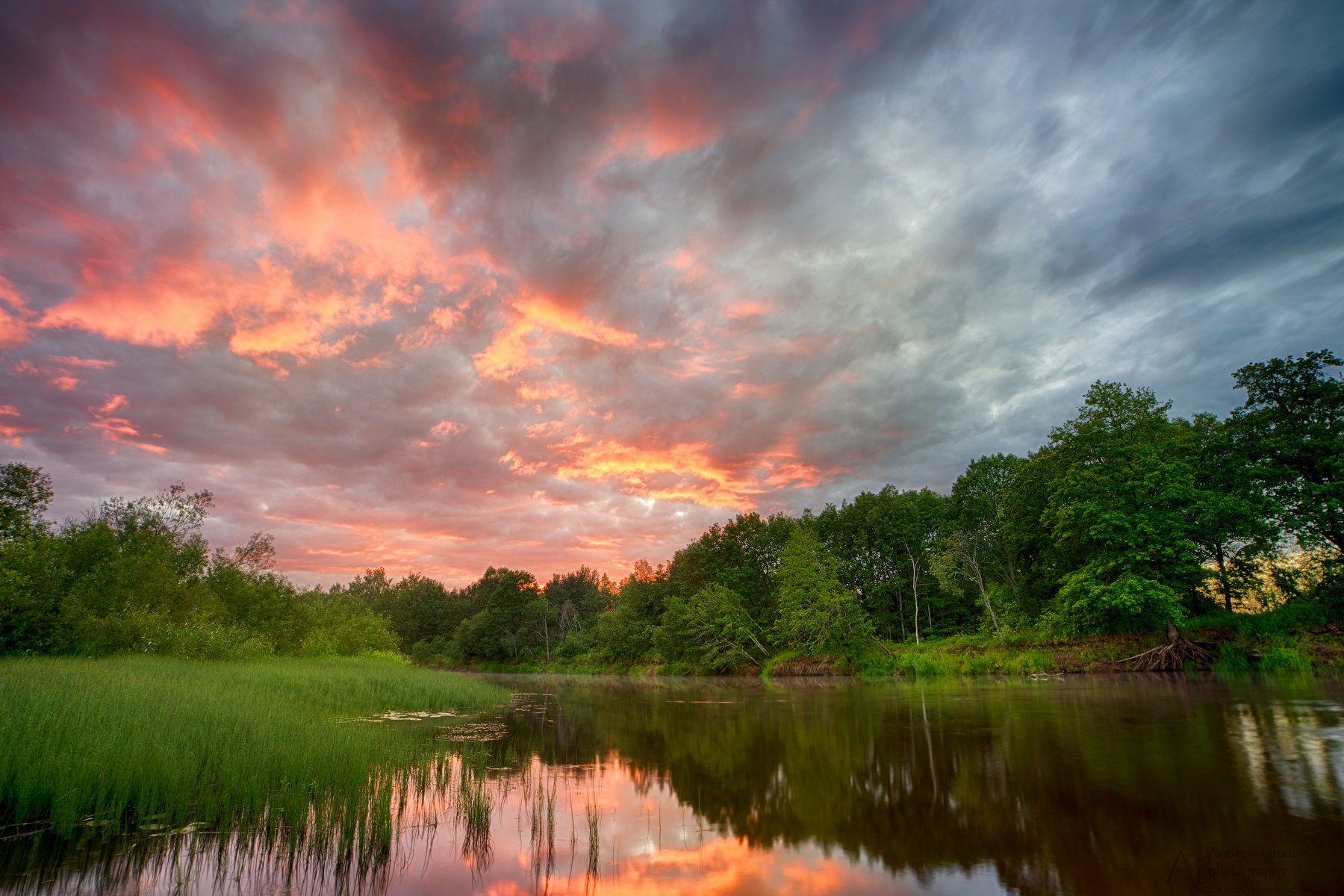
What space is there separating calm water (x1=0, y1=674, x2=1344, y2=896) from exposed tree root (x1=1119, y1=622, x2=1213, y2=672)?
1427 cm

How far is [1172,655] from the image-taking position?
2842 cm

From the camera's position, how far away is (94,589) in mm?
24969

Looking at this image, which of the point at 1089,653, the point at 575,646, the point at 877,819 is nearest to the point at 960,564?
the point at 1089,653

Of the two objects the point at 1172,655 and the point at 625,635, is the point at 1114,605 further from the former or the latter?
the point at 625,635

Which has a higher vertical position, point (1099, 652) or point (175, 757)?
point (175, 757)

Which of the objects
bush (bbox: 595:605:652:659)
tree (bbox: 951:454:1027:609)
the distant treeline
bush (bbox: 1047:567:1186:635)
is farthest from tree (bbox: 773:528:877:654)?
bush (bbox: 595:605:652:659)

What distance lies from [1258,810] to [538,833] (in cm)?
963

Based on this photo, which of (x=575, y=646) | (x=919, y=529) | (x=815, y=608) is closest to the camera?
(x=815, y=608)

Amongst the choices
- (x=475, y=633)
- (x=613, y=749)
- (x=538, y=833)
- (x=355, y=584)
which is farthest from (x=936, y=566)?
(x=355, y=584)

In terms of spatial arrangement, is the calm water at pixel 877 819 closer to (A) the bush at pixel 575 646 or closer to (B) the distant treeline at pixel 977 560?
(B) the distant treeline at pixel 977 560

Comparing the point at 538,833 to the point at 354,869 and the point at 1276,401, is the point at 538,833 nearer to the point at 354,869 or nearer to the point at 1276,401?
the point at 354,869

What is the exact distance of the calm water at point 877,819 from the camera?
229 inches

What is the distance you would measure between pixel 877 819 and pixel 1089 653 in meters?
32.0

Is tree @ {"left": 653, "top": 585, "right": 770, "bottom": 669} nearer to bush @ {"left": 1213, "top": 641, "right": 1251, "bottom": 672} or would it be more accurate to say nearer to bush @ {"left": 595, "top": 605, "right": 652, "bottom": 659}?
bush @ {"left": 595, "top": 605, "right": 652, "bottom": 659}
